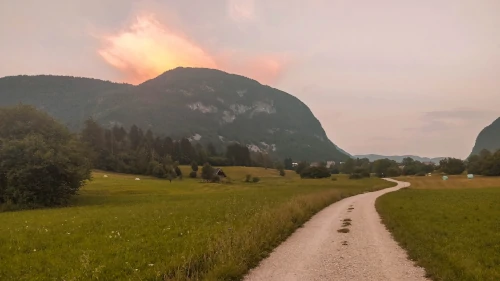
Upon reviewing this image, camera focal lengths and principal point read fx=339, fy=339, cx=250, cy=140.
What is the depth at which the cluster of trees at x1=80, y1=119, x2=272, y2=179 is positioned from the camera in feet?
417

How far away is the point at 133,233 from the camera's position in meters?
19.8

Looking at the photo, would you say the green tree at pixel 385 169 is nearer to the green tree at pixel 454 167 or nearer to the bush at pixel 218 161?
the green tree at pixel 454 167

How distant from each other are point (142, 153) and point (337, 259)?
5249 inches

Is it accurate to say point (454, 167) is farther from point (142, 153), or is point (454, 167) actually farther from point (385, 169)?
point (142, 153)

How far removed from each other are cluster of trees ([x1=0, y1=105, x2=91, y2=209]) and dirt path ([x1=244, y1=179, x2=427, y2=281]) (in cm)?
3639

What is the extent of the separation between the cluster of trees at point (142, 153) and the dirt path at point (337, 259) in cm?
9014

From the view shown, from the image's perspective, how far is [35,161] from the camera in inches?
1654

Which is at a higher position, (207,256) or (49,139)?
(49,139)

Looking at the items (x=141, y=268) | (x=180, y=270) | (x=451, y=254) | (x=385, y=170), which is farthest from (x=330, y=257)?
(x=385, y=170)

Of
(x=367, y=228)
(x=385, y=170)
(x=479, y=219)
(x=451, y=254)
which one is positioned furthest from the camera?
(x=385, y=170)

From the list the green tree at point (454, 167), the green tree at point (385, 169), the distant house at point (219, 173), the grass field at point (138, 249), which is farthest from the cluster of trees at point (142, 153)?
the green tree at point (454, 167)

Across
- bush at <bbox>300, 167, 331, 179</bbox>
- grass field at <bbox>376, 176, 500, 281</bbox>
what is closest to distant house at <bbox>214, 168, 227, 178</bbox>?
bush at <bbox>300, 167, 331, 179</bbox>

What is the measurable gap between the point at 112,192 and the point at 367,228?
51.1 meters

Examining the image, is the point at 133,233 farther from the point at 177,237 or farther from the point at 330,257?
the point at 330,257
